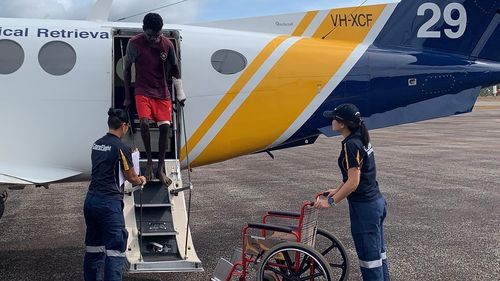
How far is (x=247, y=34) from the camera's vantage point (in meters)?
6.96

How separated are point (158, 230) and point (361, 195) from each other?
229 cm

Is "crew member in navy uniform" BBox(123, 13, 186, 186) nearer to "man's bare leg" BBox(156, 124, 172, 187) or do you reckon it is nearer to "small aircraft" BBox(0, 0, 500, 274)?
"man's bare leg" BBox(156, 124, 172, 187)

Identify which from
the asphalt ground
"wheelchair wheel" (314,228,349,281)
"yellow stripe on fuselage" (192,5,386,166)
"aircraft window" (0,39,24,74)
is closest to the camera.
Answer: "wheelchair wheel" (314,228,349,281)

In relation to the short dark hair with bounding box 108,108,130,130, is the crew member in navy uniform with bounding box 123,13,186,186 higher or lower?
higher

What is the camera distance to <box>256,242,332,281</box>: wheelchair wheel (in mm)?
4648

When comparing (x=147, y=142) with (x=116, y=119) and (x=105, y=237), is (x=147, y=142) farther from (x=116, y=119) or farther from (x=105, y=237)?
(x=105, y=237)

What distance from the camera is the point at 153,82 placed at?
5844 millimetres

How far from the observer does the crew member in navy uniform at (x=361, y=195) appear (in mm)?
4574

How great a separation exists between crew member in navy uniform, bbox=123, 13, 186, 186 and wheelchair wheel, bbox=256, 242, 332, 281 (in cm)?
168

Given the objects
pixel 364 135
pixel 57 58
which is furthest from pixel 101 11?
pixel 364 135

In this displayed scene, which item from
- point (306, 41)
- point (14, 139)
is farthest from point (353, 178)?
point (14, 139)

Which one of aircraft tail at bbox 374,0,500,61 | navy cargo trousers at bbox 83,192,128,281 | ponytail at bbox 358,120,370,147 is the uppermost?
aircraft tail at bbox 374,0,500,61

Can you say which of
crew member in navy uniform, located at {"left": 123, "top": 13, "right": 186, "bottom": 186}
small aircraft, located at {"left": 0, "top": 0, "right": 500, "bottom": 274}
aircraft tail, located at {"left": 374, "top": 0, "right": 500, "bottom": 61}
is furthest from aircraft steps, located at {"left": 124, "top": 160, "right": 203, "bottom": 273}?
aircraft tail, located at {"left": 374, "top": 0, "right": 500, "bottom": 61}

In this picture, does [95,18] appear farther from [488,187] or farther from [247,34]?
[488,187]
